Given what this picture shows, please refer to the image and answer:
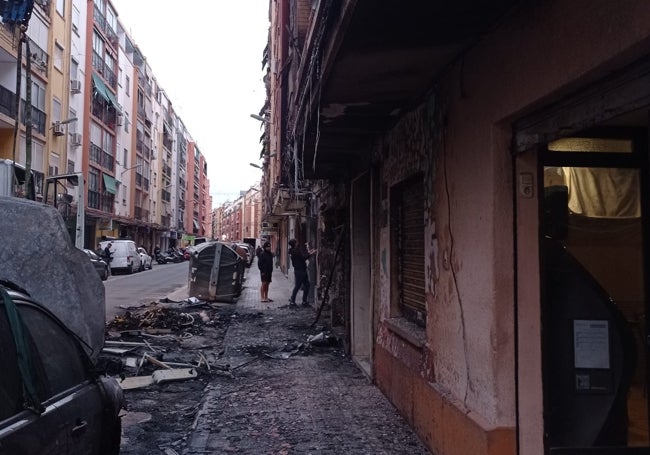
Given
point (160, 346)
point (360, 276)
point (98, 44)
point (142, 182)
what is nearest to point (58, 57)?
point (98, 44)

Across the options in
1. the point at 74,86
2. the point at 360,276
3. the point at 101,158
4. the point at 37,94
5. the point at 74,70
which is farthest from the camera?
the point at 101,158

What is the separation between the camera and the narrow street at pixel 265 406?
5281mm

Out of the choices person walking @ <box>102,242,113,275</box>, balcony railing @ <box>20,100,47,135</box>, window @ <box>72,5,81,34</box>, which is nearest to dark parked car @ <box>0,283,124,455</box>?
person walking @ <box>102,242,113,275</box>

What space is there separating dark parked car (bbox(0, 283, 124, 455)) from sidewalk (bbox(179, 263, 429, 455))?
6.22 feet

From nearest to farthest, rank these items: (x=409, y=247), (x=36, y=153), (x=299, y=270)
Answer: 1. (x=409, y=247)
2. (x=299, y=270)
3. (x=36, y=153)

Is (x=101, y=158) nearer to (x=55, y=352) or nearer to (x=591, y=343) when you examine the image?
(x=55, y=352)

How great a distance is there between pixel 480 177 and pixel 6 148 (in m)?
30.4

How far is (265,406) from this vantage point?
6.47 metres

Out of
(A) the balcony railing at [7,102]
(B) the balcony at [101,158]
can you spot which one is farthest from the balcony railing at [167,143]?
(A) the balcony railing at [7,102]

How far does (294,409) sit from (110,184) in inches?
1758

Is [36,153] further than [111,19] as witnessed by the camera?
No

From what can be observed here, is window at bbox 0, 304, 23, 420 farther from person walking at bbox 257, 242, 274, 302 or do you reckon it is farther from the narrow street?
person walking at bbox 257, 242, 274, 302

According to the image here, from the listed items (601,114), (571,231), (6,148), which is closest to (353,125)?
(571,231)

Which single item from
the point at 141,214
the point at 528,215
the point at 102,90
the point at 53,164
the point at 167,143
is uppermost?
the point at 167,143
